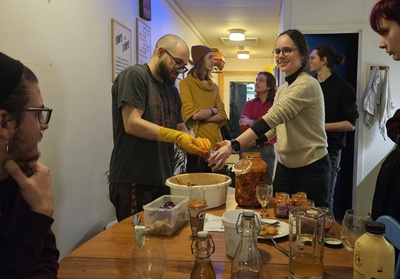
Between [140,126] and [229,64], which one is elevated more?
[229,64]

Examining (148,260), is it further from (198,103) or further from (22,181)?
(198,103)

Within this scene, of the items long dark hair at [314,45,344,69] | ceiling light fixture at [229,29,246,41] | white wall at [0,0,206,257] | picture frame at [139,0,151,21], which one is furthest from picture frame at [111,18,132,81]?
ceiling light fixture at [229,29,246,41]

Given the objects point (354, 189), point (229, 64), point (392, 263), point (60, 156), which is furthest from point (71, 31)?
point (229, 64)

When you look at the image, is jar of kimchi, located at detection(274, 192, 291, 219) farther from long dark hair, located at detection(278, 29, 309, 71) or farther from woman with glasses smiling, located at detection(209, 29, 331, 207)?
long dark hair, located at detection(278, 29, 309, 71)

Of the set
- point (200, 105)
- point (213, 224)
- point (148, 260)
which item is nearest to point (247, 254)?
point (148, 260)

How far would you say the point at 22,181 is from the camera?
87 centimetres

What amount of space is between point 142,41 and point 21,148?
8.60ft

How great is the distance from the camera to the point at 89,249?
3.69 feet

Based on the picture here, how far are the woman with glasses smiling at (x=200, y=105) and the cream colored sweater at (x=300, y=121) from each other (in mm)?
918

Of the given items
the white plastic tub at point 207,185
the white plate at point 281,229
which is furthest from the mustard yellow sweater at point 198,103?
the white plate at point 281,229

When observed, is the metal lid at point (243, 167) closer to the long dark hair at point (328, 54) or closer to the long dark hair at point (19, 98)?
the long dark hair at point (19, 98)

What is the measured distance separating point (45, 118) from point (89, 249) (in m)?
0.46

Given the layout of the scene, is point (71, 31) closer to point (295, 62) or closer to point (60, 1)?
point (60, 1)

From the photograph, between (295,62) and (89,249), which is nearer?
(89,249)
